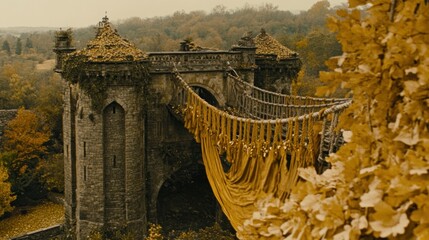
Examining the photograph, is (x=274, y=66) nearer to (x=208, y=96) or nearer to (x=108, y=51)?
(x=208, y=96)

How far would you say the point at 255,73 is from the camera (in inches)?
906

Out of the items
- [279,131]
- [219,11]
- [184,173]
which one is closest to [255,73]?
[184,173]

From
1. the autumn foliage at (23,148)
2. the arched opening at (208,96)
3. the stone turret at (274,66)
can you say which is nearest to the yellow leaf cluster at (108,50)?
the arched opening at (208,96)

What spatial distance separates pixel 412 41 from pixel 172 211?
20351mm

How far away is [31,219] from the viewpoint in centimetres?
2984

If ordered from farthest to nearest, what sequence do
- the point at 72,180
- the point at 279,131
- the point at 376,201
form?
the point at 72,180, the point at 279,131, the point at 376,201

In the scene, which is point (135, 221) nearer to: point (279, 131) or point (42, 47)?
point (279, 131)

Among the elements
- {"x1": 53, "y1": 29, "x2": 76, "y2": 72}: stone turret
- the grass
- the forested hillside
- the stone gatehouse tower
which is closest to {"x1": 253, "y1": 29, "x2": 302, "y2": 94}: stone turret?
the forested hillside

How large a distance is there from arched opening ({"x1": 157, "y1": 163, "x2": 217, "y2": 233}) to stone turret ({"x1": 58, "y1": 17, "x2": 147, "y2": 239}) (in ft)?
8.36

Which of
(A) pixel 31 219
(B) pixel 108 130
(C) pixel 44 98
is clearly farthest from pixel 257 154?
(C) pixel 44 98

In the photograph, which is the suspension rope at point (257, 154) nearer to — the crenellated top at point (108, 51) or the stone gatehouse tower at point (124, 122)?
the crenellated top at point (108, 51)

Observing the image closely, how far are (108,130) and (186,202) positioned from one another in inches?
→ 228

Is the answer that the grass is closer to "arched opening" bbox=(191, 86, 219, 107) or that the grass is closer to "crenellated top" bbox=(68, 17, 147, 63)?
"arched opening" bbox=(191, 86, 219, 107)

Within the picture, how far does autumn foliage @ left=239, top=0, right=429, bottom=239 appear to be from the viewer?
271 centimetres
